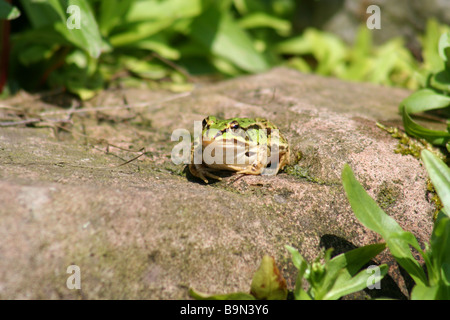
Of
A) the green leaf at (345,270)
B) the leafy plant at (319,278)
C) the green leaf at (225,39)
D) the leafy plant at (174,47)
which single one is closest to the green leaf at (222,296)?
the leafy plant at (319,278)

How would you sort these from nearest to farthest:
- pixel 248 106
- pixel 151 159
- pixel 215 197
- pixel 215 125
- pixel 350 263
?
pixel 350 263, pixel 215 197, pixel 215 125, pixel 151 159, pixel 248 106

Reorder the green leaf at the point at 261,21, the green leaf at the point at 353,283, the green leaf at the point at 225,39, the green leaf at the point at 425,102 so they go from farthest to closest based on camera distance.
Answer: the green leaf at the point at 261,21, the green leaf at the point at 225,39, the green leaf at the point at 425,102, the green leaf at the point at 353,283

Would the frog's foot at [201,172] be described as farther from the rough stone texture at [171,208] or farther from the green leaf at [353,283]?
the green leaf at [353,283]

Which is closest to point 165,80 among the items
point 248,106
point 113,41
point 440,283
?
point 113,41

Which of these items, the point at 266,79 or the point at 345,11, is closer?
the point at 266,79

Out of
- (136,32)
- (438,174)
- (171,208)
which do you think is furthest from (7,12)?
(438,174)
